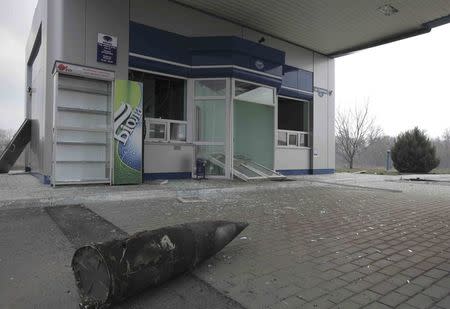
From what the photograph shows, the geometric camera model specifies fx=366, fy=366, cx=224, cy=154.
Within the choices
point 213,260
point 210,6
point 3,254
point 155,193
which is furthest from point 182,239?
point 210,6

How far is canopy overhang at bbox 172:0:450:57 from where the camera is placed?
1310cm

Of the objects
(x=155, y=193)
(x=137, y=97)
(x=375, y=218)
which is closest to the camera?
(x=375, y=218)

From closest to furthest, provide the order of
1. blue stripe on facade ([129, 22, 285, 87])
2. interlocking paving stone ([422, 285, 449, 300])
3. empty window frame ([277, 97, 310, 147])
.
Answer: interlocking paving stone ([422, 285, 449, 300]) < blue stripe on facade ([129, 22, 285, 87]) < empty window frame ([277, 97, 310, 147])

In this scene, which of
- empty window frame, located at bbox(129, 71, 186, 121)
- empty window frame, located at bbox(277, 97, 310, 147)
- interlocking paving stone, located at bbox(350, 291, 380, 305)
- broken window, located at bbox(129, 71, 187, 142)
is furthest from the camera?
empty window frame, located at bbox(277, 97, 310, 147)

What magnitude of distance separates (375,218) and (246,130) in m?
7.86

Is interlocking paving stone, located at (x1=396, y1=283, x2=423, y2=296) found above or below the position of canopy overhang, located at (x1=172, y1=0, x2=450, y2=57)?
below

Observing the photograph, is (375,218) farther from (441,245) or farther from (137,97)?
(137,97)

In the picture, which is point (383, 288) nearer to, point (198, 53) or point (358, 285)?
point (358, 285)

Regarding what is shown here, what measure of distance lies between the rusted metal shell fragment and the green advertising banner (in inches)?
269

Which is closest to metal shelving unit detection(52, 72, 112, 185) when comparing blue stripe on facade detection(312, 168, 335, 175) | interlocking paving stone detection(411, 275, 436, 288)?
interlocking paving stone detection(411, 275, 436, 288)

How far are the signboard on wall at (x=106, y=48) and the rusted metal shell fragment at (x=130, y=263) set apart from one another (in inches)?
335

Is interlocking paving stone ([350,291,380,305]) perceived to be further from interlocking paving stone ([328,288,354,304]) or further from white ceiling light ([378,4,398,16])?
white ceiling light ([378,4,398,16])

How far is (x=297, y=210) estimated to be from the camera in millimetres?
7441

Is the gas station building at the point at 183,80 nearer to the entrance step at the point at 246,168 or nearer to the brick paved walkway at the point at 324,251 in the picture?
the entrance step at the point at 246,168
